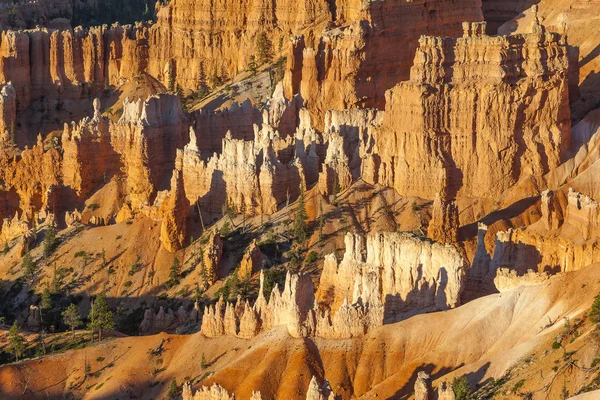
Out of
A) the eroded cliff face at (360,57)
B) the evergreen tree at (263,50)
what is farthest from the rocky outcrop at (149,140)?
the evergreen tree at (263,50)

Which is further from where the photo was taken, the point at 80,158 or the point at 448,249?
the point at 80,158

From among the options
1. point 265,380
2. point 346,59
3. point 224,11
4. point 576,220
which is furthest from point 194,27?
point 265,380

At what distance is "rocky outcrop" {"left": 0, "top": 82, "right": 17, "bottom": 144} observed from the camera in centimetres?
15362

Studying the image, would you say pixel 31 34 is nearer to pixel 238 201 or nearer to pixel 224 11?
pixel 224 11

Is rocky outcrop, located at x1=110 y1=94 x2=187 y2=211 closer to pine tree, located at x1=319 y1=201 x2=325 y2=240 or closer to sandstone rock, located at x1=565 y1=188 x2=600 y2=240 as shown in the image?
pine tree, located at x1=319 y1=201 x2=325 y2=240

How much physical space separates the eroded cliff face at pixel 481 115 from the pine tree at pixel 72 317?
20.2 metres

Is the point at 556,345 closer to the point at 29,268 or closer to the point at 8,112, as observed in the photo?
the point at 29,268

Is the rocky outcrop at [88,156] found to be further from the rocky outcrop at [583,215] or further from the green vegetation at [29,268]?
the rocky outcrop at [583,215]

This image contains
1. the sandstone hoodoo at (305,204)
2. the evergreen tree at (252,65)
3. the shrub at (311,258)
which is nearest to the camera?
the sandstone hoodoo at (305,204)

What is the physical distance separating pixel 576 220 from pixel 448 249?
10.7 meters

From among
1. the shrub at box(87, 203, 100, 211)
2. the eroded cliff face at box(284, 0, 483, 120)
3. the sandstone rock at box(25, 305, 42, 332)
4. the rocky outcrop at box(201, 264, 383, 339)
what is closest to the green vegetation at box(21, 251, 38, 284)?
the sandstone rock at box(25, 305, 42, 332)

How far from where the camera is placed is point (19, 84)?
165625 millimetres

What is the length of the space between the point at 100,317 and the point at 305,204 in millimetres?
16022

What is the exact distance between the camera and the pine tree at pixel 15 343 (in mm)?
103625
